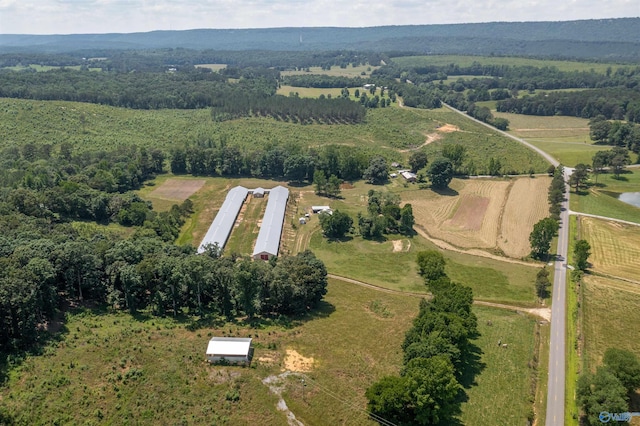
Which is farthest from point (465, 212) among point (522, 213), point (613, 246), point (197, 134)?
point (197, 134)

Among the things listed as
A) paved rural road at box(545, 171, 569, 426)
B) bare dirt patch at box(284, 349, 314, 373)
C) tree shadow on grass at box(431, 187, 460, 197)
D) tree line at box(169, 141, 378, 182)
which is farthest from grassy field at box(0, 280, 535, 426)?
tree line at box(169, 141, 378, 182)

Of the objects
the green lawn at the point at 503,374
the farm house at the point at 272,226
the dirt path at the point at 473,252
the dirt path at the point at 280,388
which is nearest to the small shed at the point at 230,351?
the dirt path at the point at 280,388

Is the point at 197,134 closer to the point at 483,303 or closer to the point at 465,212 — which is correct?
the point at 465,212

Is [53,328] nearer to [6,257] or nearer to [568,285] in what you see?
[6,257]

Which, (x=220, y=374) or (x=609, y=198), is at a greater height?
(x=609, y=198)

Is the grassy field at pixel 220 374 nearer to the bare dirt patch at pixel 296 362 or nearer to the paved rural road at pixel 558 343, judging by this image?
the bare dirt patch at pixel 296 362

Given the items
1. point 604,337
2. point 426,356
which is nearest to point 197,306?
point 426,356
